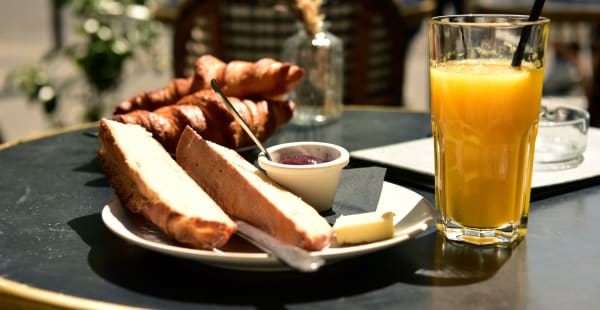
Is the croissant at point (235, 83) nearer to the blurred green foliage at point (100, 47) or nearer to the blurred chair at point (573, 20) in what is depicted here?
the blurred green foliage at point (100, 47)

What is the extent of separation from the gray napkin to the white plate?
2 centimetres

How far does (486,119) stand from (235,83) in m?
0.72

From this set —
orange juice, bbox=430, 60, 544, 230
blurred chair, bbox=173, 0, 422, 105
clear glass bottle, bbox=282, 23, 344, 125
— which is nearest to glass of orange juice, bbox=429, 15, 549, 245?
orange juice, bbox=430, 60, 544, 230

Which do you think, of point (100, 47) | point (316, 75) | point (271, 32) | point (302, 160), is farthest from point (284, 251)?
point (100, 47)

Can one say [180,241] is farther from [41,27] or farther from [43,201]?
[41,27]

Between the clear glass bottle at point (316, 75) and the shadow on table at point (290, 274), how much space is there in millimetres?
925

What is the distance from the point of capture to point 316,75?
2037 millimetres

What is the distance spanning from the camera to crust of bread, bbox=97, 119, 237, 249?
3.30ft

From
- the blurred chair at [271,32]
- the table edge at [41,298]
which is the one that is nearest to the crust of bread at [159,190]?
the table edge at [41,298]

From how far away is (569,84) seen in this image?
5.79m

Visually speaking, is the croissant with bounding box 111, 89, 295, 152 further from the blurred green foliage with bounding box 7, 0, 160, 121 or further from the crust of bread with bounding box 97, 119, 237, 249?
the blurred green foliage with bounding box 7, 0, 160, 121

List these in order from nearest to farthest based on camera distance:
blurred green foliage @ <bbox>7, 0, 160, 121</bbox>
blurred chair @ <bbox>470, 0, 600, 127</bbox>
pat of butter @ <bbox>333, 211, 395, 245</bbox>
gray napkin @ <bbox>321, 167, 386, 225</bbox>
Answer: pat of butter @ <bbox>333, 211, 395, 245</bbox> → gray napkin @ <bbox>321, 167, 386, 225</bbox> → blurred green foliage @ <bbox>7, 0, 160, 121</bbox> → blurred chair @ <bbox>470, 0, 600, 127</bbox>

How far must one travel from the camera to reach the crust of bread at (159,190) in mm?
1006

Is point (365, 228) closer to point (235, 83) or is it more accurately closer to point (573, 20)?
Result: point (235, 83)
